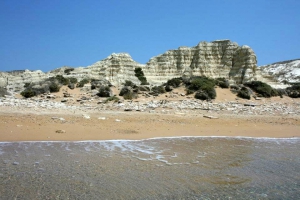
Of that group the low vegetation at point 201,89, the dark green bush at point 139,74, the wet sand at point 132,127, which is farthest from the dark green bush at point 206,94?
the dark green bush at point 139,74

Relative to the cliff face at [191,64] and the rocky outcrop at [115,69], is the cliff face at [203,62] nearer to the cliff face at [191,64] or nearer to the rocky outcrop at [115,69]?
the cliff face at [191,64]

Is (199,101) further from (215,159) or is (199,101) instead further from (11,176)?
(11,176)

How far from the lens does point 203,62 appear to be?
41031mm

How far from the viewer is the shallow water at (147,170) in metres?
3.93

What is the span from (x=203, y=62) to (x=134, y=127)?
33.0m

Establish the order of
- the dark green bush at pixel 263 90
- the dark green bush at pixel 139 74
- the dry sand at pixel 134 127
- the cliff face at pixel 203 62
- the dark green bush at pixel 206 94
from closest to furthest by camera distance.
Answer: the dry sand at pixel 134 127, the dark green bush at pixel 206 94, the dark green bush at pixel 263 90, the dark green bush at pixel 139 74, the cliff face at pixel 203 62

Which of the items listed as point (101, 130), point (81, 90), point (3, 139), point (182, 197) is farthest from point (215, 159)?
point (81, 90)

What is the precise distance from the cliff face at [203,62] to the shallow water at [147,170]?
103ft

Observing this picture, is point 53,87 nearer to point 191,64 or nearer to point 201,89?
point 201,89

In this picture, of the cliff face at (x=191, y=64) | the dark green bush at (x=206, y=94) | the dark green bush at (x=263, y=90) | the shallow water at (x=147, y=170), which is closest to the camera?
the shallow water at (x=147, y=170)

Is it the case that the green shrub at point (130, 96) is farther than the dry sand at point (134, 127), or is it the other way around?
the green shrub at point (130, 96)

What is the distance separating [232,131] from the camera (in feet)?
33.9

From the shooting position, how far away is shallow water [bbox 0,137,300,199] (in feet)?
12.9

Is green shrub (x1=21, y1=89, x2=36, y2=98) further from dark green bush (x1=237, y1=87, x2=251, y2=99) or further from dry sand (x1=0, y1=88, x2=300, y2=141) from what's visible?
dark green bush (x1=237, y1=87, x2=251, y2=99)
